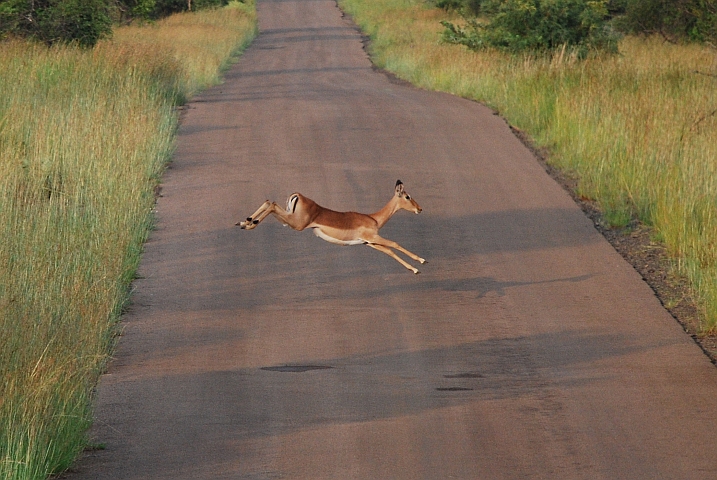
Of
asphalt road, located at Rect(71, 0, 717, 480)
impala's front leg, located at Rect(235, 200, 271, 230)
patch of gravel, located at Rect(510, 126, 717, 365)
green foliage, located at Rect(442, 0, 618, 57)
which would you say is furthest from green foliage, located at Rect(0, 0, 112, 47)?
impala's front leg, located at Rect(235, 200, 271, 230)

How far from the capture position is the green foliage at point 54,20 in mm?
24016

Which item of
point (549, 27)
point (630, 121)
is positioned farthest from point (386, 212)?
point (549, 27)

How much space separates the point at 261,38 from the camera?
1877 inches

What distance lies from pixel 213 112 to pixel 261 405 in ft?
48.6

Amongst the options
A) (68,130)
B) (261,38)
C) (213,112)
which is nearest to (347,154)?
(68,130)

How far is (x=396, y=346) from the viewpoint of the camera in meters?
8.33

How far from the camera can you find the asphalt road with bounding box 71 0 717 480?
245 inches

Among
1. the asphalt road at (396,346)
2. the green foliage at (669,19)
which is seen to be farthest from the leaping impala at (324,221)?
the green foliage at (669,19)

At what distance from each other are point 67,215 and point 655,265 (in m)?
5.81

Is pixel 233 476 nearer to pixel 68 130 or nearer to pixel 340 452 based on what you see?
pixel 340 452

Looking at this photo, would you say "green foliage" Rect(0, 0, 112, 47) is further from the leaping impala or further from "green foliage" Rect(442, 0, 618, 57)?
the leaping impala

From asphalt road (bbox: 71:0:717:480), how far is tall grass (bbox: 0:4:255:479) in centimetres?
30

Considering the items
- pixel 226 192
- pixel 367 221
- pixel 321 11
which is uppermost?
pixel 367 221

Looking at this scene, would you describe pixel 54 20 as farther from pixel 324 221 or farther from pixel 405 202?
pixel 324 221
